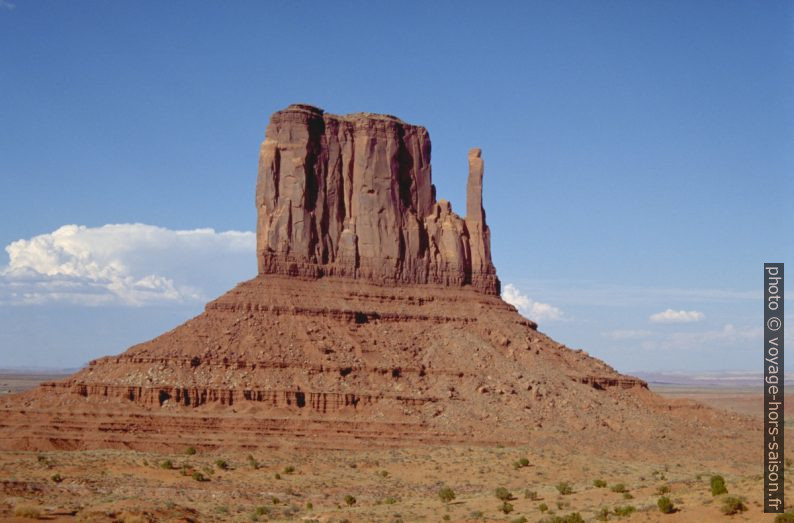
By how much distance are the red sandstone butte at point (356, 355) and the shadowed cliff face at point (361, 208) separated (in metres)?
0.13

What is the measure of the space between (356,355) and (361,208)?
17.1 m

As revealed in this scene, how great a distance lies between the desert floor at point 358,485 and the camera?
47.5m

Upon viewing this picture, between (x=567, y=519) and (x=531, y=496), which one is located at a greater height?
(x=567, y=519)

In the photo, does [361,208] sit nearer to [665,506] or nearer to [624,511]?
[624,511]

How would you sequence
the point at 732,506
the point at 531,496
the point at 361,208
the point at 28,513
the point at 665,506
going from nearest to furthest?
the point at 732,506 < the point at 665,506 < the point at 28,513 < the point at 531,496 < the point at 361,208

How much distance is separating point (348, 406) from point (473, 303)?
67.0 ft

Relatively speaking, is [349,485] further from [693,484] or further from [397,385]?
[693,484]

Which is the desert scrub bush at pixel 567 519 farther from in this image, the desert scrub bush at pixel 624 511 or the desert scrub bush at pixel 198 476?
the desert scrub bush at pixel 198 476

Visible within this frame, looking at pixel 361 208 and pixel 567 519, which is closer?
pixel 567 519

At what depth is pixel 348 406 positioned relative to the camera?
87938 millimetres

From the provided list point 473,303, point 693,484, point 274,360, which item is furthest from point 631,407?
point 693,484

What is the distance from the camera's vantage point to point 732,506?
37312mm

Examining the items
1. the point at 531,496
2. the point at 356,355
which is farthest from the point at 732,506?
the point at 356,355

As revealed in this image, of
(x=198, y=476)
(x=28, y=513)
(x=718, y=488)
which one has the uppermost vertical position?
(x=718, y=488)
